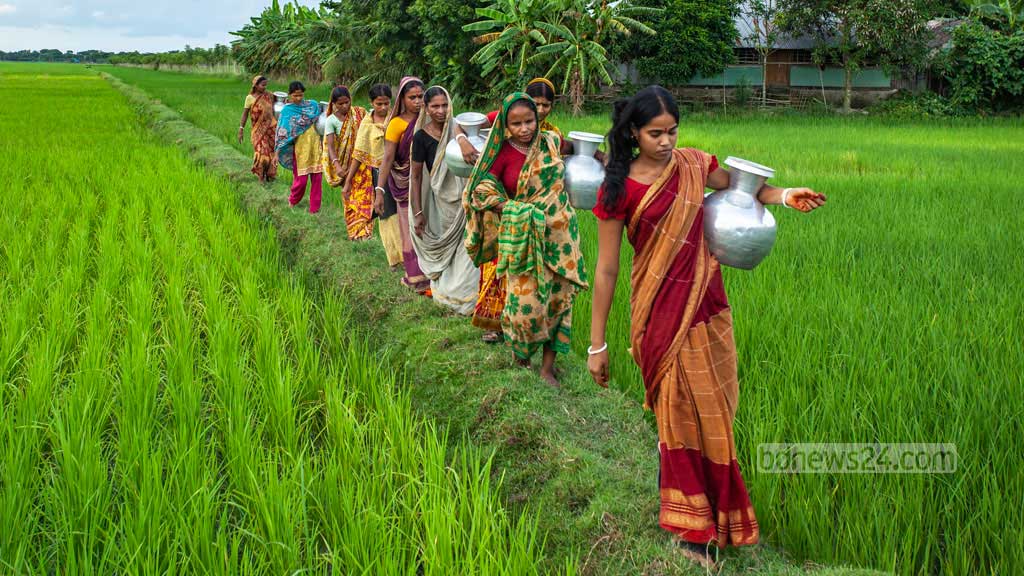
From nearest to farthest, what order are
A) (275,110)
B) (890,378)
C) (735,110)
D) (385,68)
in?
(890,378), (275,110), (735,110), (385,68)

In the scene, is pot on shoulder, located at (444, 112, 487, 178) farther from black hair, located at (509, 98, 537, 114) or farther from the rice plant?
the rice plant

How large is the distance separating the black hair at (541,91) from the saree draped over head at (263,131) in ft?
16.8

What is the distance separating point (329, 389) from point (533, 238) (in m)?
0.98

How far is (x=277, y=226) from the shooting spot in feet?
22.2

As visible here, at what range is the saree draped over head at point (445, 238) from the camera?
14.0ft

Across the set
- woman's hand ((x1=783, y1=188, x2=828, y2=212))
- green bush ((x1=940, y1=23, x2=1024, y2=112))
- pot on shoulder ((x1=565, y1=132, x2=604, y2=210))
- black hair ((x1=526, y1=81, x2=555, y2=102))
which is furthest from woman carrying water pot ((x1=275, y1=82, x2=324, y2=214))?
green bush ((x1=940, y1=23, x2=1024, y2=112))

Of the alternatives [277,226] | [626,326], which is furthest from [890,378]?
[277,226]

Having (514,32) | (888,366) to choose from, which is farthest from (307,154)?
(514,32)

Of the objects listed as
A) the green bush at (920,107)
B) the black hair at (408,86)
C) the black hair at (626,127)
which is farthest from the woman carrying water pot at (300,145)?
the green bush at (920,107)

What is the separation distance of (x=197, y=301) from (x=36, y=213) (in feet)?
8.60

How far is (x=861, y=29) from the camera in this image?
17.7 m

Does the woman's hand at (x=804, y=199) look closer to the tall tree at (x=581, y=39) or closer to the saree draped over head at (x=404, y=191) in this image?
the saree draped over head at (x=404, y=191)

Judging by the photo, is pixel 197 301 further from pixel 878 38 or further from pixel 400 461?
pixel 878 38

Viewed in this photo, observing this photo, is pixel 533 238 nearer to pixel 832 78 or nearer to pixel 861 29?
pixel 861 29
